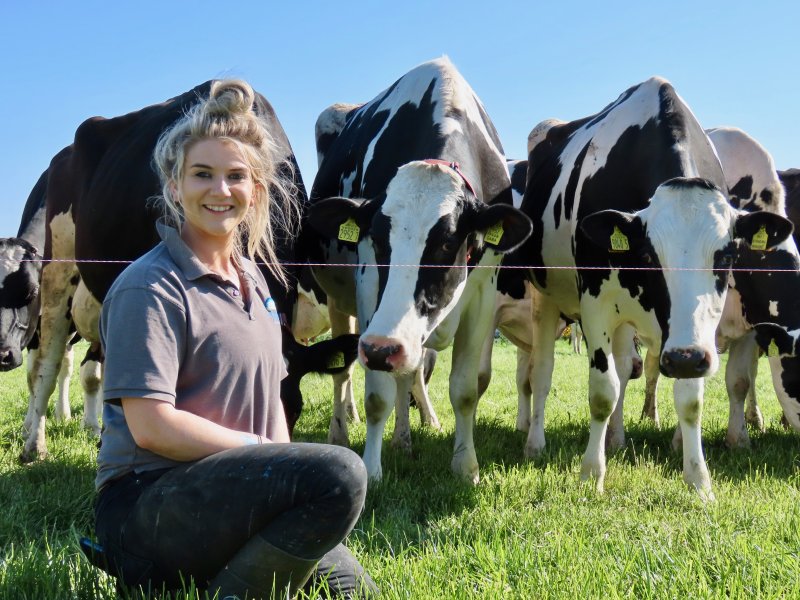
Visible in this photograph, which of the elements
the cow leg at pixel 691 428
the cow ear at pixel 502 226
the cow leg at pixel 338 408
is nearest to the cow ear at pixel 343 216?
the cow ear at pixel 502 226

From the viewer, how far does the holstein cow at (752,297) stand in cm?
595

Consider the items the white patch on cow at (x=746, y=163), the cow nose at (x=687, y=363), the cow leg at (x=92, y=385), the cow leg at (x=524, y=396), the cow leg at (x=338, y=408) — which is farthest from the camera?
the cow leg at (x=524, y=396)

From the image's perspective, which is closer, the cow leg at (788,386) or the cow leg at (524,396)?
the cow leg at (788,386)

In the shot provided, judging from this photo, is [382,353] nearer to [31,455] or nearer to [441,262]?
[441,262]

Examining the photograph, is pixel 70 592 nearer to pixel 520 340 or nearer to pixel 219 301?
pixel 219 301

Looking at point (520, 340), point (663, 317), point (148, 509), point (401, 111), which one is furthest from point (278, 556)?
point (520, 340)

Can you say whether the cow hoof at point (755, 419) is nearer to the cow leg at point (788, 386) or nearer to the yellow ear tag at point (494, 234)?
the cow leg at point (788, 386)

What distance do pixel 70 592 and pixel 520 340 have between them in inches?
260

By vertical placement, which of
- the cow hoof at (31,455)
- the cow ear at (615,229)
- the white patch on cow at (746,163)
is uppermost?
the white patch on cow at (746,163)

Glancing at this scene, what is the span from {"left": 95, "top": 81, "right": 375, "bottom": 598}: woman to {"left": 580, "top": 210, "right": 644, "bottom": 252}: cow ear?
2.77 m

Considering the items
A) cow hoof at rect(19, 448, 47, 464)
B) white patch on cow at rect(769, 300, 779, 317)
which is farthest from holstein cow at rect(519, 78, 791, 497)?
cow hoof at rect(19, 448, 47, 464)

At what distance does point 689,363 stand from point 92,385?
17.0 ft

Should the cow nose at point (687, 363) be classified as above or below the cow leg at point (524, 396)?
above

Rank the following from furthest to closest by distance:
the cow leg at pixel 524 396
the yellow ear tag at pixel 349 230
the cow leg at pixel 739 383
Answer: the cow leg at pixel 524 396, the cow leg at pixel 739 383, the yellow ear tag at pixel 349 230
